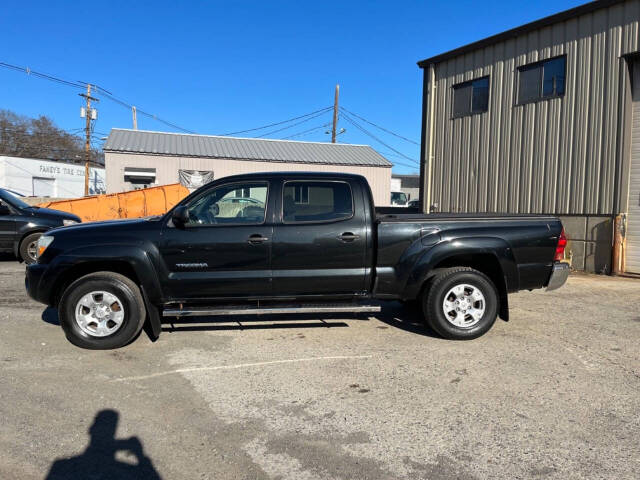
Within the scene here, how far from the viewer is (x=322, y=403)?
151 inches

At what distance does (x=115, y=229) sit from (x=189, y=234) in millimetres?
765

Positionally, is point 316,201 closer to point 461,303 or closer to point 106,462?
point 461,303

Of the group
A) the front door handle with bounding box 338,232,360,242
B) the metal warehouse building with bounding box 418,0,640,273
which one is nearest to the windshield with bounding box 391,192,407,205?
the metal warehouse building with bounding box 418,0,640,273

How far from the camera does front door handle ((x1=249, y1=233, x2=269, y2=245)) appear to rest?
16.9 ft

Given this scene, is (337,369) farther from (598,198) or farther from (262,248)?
(598,198)

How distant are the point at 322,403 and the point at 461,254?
2.46 metres

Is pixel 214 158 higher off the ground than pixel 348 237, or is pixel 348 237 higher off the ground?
pixel 214 158

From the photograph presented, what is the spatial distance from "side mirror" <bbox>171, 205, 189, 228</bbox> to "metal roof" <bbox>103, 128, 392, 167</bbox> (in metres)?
26.9

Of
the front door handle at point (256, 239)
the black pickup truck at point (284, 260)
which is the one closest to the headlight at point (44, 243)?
the black pickup truck at point (284, 260)

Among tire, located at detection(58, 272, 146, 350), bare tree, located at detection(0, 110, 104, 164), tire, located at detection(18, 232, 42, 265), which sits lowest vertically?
tire, located at detection(58, 272, 146, 350)

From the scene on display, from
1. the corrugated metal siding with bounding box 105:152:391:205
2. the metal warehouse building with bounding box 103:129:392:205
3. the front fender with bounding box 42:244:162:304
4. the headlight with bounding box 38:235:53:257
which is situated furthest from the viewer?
the metal warehouse building with bounding box 103:129:392:205

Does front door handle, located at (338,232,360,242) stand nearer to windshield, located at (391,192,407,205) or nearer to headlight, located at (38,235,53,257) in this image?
headlight, located at (38,235,53,257)

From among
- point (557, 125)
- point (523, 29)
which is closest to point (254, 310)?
point (557, 125)

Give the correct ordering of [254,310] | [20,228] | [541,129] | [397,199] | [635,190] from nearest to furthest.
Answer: [254,310], [635,190], [20,228], [541,129], [397,199]
